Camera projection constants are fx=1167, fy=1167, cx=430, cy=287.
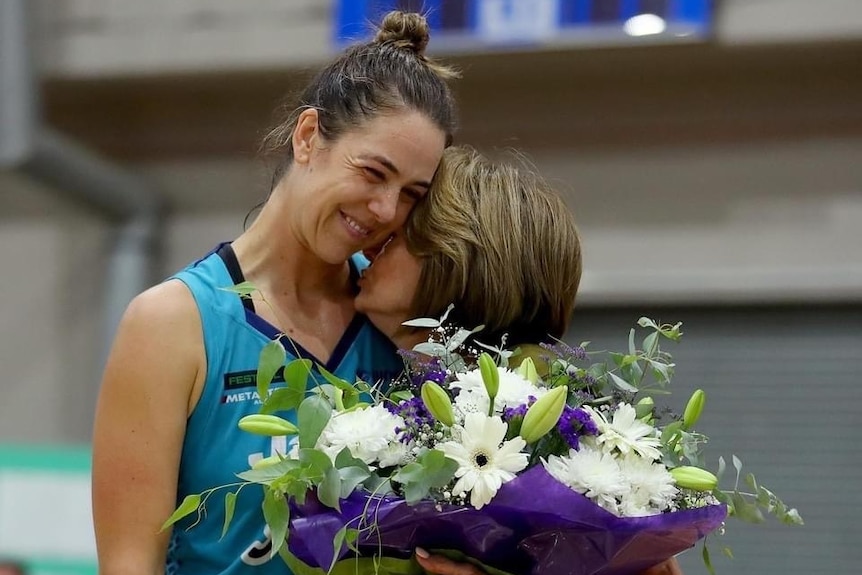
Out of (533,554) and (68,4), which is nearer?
(533,554)

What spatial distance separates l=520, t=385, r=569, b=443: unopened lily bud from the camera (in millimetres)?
1238

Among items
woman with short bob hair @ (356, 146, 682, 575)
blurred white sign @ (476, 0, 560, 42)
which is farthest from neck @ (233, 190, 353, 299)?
blurred white sign @ (476, 0, 560, 42)

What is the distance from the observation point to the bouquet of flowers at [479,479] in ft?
4.00

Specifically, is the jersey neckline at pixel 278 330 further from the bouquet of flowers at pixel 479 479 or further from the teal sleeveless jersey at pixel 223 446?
the bouquet of flowers at pixel 479 479

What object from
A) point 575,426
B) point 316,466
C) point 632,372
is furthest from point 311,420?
point 632,372

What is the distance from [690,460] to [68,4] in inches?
144

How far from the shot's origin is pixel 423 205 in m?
1.68

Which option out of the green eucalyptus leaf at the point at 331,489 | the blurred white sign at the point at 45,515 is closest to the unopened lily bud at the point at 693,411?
the green eucalyptus leaf at the point at 331,489

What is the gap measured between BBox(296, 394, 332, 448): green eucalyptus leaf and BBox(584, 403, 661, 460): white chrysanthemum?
0.29 m

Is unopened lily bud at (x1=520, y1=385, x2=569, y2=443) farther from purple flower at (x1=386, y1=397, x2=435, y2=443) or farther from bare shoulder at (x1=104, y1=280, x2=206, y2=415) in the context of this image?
bare shoulder at (x1=104, y1=280, x2=206, y2=415)

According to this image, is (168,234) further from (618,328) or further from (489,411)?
(489,411)

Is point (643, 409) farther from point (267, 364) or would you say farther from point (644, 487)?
point (267, 364)

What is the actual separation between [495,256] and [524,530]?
0.49m

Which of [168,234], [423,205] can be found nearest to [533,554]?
[423,205]
